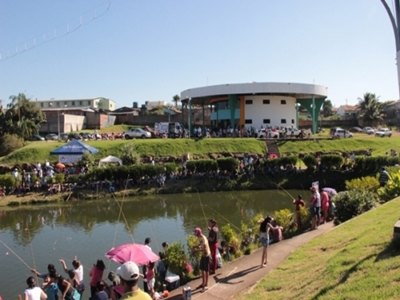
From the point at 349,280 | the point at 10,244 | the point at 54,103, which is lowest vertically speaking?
the point at 10,244

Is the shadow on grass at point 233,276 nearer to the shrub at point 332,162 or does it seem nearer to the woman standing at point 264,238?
the woman standing at point 264,238

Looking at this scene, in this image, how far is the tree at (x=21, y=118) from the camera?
52400 millimetres

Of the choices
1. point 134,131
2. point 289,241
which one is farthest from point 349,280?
point 134,131

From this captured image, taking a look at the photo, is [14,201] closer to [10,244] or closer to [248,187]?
[10,244]

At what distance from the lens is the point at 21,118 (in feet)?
176

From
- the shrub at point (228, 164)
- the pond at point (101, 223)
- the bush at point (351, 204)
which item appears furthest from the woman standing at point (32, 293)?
the shrub at point (228, 164)

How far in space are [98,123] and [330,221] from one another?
59.2 meters

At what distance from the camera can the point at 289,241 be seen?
49.0 feet

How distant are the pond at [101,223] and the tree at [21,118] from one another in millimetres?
26594

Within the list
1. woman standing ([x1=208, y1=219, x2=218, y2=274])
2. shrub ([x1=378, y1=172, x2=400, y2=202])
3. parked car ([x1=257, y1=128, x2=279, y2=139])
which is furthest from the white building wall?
woman standing ([x1=208, y1=219, x2=218, y2=274])

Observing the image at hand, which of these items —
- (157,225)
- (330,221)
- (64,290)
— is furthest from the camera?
(157,225)

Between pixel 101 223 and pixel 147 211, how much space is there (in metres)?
3.69

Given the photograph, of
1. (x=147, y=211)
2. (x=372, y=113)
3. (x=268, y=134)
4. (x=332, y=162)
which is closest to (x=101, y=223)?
(x=147, y=211)

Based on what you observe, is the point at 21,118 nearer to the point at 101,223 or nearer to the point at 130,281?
the point at 101,223
